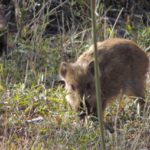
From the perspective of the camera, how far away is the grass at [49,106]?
4824 mm

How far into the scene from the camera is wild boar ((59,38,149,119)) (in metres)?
5.91

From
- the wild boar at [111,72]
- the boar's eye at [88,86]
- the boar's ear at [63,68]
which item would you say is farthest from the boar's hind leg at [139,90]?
the boar's ear at [63,68]

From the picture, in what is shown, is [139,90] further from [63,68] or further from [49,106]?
[49,106]

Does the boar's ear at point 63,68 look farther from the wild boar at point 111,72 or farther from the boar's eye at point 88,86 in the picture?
the boar's eye at point 88,86

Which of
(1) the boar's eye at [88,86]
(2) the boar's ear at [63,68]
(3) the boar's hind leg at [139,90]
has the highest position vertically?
(2) the boar's ear at [63,68]

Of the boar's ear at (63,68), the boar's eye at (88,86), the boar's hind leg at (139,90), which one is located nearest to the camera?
the boar's eye at (88,86)

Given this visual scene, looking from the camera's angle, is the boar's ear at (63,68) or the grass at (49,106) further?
the boar's ear at (63,68)

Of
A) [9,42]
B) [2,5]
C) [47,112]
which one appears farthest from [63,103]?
[2,5]

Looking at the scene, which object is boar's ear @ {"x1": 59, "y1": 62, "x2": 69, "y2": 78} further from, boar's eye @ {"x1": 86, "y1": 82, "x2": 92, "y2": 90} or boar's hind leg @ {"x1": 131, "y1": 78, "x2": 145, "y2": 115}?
boar's hind leg @ {"x1": 131, "y1": 78, "x2": 145, "y2": 115}

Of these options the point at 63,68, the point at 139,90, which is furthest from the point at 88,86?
the point at 139,90

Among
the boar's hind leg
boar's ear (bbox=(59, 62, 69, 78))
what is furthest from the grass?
boar's ear (bbox=(59, 62, 69, 78))

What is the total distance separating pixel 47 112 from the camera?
5.81m

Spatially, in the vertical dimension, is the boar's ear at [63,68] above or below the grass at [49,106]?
above

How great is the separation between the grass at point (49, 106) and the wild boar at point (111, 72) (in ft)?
0.38
